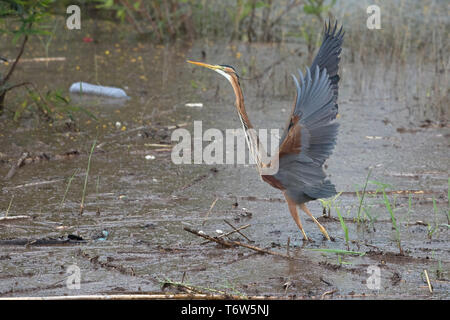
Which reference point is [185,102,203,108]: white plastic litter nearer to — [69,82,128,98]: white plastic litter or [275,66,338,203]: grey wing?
[69,82,128,98]: white plastic litter

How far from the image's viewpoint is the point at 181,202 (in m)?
5.36

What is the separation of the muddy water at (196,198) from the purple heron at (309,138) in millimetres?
403

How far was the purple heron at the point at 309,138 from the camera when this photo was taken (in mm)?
4207

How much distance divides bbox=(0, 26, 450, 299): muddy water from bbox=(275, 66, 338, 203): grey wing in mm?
449

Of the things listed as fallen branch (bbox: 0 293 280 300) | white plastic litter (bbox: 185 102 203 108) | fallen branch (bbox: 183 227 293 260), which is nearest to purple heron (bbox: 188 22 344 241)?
fallen branch (bbox: 183 227 293 260)

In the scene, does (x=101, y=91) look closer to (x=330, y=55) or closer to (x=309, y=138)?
(x=330, y=55)

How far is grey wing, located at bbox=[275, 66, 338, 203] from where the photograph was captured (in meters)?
4.20

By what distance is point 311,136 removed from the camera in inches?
167

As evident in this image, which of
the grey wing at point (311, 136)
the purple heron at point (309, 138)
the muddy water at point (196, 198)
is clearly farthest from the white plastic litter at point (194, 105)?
the grey wing at point (311, 136)

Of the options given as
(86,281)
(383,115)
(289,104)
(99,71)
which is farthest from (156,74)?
(86,281)

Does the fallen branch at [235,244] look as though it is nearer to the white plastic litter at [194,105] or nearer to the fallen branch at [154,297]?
the fallen branch at [154,297]
